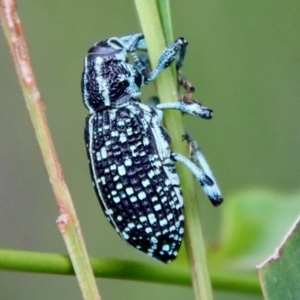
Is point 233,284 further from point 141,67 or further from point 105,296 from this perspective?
point 105,296

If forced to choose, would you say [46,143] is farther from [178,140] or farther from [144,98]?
[144,98]

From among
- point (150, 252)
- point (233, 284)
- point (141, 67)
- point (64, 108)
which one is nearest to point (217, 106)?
point (64, 108)

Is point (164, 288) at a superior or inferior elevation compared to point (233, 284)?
inferior

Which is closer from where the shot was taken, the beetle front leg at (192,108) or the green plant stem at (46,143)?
the green plant stem at (46,143)

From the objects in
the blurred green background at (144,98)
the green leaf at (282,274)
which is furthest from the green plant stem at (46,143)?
the blurred green background at (144,98)

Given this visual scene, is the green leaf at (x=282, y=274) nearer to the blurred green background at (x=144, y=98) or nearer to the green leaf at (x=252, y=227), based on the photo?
the green leaf at (x=252, y=227)

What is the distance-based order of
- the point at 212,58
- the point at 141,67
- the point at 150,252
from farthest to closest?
the point at 212,58
the point at 141,67
the point at 150,252
